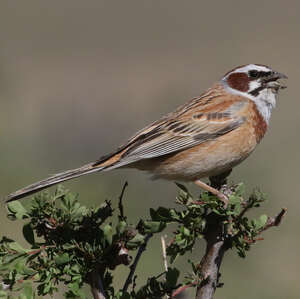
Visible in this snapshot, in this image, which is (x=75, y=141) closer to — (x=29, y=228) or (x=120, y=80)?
(x=29, y=228)

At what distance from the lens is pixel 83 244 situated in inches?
121

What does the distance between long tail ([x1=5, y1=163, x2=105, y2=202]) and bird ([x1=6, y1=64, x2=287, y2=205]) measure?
0.01 metres

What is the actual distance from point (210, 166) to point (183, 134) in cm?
49

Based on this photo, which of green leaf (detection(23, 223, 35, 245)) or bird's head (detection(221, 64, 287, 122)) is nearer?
green leaf (detection(23, 223, 35, 245))

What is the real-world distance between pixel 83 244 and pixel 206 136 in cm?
251

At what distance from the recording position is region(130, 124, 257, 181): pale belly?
5078mm

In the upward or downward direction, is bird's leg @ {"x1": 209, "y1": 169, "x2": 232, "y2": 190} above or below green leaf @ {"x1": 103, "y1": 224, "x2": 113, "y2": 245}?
below

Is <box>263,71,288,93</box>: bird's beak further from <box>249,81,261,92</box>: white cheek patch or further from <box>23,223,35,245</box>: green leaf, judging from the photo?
<box>23,223,35,245</box>: green leaf

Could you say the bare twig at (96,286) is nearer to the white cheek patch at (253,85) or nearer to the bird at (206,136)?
the bird at (206,136)

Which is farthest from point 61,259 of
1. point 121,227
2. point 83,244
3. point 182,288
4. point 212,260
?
point 212,260

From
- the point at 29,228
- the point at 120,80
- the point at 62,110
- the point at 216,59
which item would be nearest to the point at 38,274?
the point at 29,228

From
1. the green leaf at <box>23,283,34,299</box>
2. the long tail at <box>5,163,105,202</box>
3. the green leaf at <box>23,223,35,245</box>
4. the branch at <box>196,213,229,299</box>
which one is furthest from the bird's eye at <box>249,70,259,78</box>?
the green leaf at <box>23,283,34,299</box>

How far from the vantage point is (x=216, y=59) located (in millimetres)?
19812

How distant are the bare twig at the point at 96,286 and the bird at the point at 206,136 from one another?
1737mm
